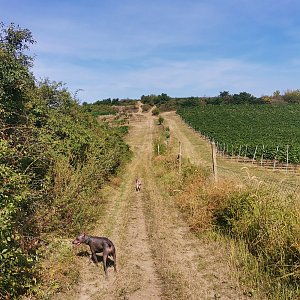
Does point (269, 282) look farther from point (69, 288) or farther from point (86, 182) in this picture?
point (86, 182)

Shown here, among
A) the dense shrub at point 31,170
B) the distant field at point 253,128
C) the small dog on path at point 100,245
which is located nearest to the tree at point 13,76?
the dense shrub at point 31,170

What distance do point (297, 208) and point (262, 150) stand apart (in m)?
29.3

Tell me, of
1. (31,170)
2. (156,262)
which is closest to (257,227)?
(156,262)

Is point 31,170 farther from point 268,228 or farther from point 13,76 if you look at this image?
point 268,228

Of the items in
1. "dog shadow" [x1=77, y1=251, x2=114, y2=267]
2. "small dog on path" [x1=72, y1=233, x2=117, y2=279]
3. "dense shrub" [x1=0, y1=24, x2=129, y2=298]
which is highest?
"dense shrub" [x1=0, y1=24, x2=129, y2=298]

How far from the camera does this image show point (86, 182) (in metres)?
13.2

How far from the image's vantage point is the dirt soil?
7.02m

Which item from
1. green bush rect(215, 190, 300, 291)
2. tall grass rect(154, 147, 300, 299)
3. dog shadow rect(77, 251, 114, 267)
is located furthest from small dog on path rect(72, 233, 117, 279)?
green bush rect(215, 190, 300, 291)

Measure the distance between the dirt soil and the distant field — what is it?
2368 cm

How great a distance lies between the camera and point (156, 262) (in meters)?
8.64

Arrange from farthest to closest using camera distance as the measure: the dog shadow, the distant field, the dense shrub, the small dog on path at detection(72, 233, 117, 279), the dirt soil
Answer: the distant field < the dog shadow < the small dog on path at detection(72, 233, 117, 279) < the dirt soil < the dense shrub

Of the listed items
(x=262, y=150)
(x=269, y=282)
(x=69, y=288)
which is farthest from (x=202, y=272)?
(x=262, y=150)

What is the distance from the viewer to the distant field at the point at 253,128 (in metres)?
36.1

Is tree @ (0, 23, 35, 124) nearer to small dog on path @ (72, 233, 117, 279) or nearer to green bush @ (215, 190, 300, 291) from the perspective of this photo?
small dog on path @ (72, 233, 117, 279)
